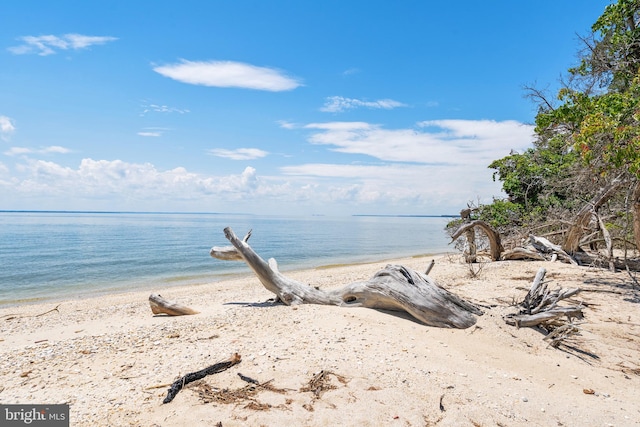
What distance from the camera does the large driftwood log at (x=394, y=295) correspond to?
230 inches

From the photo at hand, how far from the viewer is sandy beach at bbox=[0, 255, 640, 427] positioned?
3416mm

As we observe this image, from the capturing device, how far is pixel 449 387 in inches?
153

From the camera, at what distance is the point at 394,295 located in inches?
240

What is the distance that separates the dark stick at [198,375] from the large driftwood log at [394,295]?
2736 millimetres

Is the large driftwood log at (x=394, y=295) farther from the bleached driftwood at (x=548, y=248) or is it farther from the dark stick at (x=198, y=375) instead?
the bleached driftwood at (x=548, y=248)

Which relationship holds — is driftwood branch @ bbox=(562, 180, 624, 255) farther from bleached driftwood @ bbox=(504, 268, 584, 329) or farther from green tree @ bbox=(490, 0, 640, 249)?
bleached driftwood @ bbox=(504, 268, 584, 329)

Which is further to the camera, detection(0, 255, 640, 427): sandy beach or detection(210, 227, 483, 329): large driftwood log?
detection(210, 227, 483, 329): large driftwood log

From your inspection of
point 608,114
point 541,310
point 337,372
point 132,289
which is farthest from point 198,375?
point 132,289

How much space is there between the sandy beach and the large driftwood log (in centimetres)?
24

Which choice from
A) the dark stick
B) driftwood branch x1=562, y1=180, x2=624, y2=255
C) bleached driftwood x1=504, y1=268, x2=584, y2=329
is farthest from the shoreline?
bleached driftwood x1=504, y1=268, x2=584, y2=329

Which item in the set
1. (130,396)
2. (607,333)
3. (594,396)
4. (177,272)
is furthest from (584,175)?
(177,272)

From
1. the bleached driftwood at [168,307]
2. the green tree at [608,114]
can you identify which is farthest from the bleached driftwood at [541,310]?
the bleached driftwood at [168,307]

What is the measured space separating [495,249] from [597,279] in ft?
15.0

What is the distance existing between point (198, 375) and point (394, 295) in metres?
3.33
